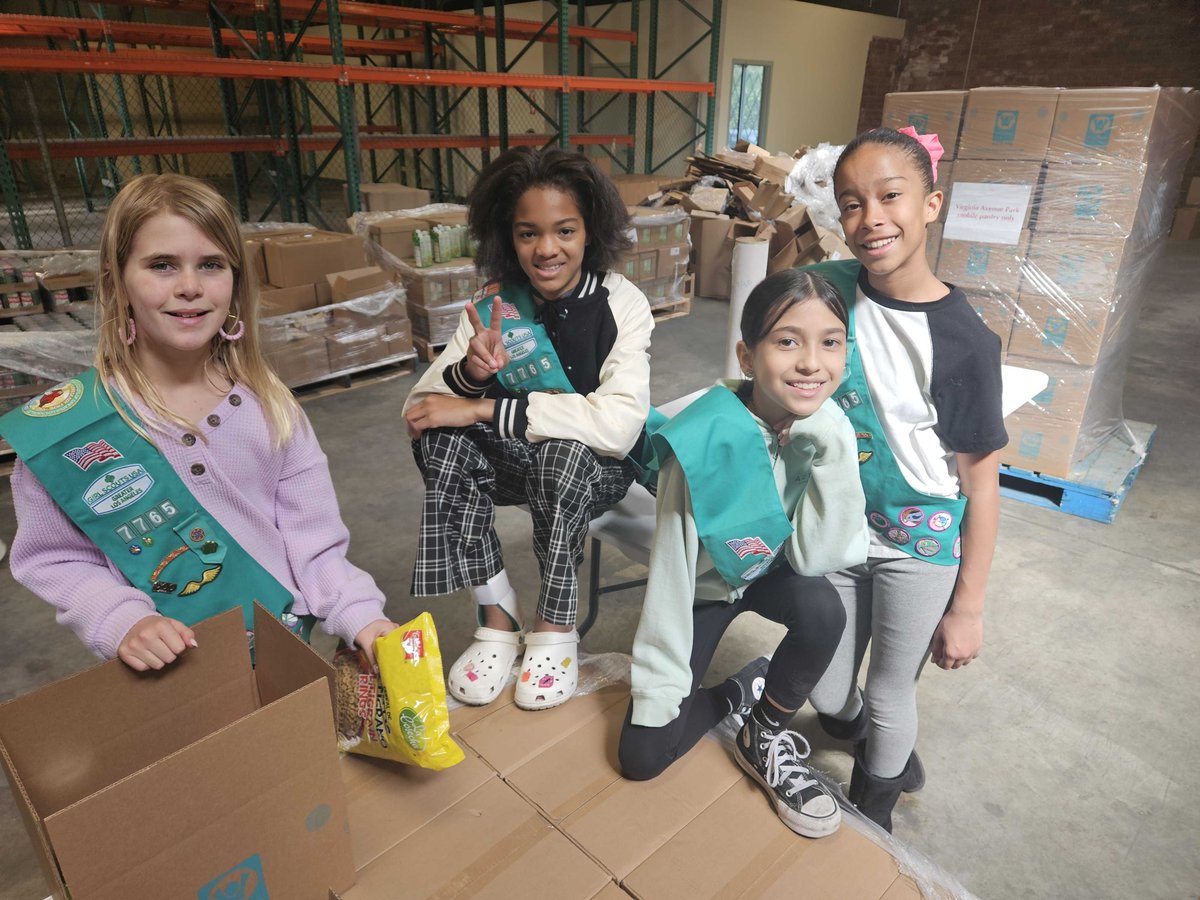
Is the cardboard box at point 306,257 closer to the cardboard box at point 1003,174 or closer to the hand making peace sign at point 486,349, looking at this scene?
the hand making peace sign at point 486,349

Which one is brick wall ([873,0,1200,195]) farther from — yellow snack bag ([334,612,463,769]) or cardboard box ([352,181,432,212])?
yellow snack bag ([334,612,463,769])

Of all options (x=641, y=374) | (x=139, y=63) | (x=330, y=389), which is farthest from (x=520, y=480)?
(x=139, y=63)

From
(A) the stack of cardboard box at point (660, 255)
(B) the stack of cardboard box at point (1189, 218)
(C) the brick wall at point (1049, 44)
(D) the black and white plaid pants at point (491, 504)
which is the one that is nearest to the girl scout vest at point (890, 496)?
(D) the black and white plaid pants at point (491, 504)

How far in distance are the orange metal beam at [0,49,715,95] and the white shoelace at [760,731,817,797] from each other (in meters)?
4.64

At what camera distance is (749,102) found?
33.8 ft

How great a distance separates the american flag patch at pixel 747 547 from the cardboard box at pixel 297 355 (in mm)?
3385

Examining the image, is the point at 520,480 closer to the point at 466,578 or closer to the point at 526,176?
the point at 466,578

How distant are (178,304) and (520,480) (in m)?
0.76

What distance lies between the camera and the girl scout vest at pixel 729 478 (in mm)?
1345

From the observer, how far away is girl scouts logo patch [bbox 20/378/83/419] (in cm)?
120

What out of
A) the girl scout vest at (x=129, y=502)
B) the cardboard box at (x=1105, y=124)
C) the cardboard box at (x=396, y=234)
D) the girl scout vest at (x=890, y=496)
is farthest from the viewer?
the cardboard box at (x=396, y=234)

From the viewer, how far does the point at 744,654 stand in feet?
7.80

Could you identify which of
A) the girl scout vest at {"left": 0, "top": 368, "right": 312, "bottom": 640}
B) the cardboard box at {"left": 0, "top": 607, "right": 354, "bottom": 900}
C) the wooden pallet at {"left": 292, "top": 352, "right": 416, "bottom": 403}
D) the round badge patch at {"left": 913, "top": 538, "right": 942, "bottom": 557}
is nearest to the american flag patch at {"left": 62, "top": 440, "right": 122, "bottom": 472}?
the girl scout vest at {"left": 0, "top": 368, "right": 312, "bottom": 640}

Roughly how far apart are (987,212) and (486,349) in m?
2.22
